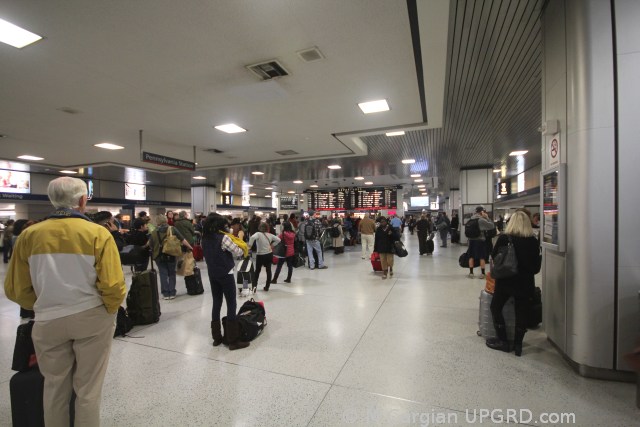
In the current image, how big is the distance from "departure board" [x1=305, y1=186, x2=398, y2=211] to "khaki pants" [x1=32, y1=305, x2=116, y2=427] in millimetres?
19230

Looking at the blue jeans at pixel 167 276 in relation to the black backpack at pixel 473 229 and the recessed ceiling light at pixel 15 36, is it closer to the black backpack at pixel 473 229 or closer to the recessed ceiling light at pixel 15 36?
the recessed ceiling light at pixel 15 36

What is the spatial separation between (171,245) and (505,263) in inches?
199

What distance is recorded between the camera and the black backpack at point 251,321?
3559 millimetres

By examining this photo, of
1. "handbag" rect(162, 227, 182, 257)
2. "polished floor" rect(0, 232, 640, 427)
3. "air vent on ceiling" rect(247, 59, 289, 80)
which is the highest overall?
"air vent on ceiling" rect(247, 59, 289, 80)

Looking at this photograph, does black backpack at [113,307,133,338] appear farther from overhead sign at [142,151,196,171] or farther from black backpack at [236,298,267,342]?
overhead sign at [142,151,196,171]

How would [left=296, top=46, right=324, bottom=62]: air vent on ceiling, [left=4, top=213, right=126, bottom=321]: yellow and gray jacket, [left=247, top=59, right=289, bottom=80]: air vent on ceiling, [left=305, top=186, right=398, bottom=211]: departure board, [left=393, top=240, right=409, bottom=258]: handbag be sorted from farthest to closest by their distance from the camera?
[left=305, top=186, right=398, bottom=211]: departure board, [left=393, top=240, right=409, bottom=258]: handbag, [left=247, top=59, right=289, bottom=80]: air vent on ceiling, [left=296, top=46, right=324, bottom=62]: air vent on ceiling, [left=4, top=213, right=126, bottom=321]: yellow and gray jacket

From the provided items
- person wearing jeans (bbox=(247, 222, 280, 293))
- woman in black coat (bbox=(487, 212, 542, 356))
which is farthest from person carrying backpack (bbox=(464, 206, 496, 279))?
person wearing jeans (bbox=(247, 222, 280, 293))

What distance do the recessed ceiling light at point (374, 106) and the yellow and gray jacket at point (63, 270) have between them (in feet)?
16.0

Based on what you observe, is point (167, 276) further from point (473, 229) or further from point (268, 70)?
point (473, 229)

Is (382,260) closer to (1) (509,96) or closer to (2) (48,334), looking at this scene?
(1) (509,96)

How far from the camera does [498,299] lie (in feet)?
10.9

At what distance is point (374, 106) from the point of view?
5.77m

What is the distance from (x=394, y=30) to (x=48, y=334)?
13.3 feet

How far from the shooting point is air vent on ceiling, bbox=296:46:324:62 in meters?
3.76
